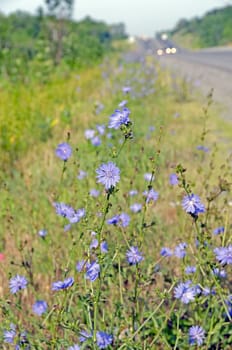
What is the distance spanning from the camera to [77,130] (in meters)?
5.40

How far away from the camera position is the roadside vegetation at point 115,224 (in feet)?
4.22

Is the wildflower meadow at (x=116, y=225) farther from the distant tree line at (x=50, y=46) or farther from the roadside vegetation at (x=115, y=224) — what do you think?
the distant tree line at (x=50, y=46)

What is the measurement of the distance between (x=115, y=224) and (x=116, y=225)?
0.07 feet

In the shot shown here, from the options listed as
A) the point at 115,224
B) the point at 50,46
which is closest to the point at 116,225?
the point at 115,224

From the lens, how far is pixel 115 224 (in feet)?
4.95

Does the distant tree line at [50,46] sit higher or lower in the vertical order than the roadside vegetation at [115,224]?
higher

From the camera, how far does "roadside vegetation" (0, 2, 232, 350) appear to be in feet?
4.22

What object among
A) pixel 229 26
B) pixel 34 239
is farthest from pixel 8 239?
pixel 229 26

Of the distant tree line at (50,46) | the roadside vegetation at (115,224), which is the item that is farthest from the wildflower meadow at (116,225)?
the distant tree line at (50,46)

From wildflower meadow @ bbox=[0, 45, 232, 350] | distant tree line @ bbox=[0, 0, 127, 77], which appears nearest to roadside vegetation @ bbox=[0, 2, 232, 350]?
wildflower meadow @ bbox=[0, 45, 232, 350]

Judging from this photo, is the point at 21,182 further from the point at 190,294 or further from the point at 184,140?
the point at 190,294

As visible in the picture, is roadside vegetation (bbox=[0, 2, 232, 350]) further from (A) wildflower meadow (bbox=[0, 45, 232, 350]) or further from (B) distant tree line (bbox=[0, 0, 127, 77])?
(B) distant tree line (bbox=[0, 0, 127, 77])

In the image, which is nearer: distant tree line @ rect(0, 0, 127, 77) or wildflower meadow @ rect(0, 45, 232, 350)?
wildflower meadow @ rect(0, 45, 232, 350)

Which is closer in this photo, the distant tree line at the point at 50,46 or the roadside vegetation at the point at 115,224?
the roadside vegetation at the point at 115,224
